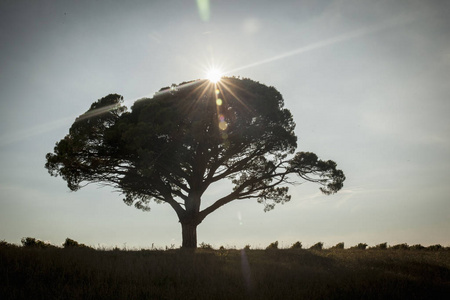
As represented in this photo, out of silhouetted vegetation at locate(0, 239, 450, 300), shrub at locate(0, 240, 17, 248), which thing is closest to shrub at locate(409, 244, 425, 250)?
silhouetted vegetation at locate(0, 239, 450, 300)

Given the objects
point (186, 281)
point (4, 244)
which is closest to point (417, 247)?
point (186, 281)

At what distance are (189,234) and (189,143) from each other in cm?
630

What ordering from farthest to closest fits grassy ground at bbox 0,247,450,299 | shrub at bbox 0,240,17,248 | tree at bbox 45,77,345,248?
tree at bbox 45,77,345,248 < shrub at bbox 0,240,17,248 < grassy ground at bbox 0,247,450,299

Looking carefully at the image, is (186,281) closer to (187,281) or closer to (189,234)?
(187,281)

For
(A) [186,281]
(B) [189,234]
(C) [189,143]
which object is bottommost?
(A) [186,281]

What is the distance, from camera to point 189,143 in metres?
19.7

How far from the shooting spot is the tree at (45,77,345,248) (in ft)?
63.1

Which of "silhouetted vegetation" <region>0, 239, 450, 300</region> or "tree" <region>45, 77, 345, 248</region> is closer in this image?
"silhouetted vegetation" <region>0, 239, 450, 300</region>

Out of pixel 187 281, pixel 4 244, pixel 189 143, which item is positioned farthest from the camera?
pixel 189 143

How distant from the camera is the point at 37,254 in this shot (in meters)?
10.1

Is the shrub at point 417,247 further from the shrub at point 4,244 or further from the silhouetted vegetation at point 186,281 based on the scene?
the shrub at point 4,244

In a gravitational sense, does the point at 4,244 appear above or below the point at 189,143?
below

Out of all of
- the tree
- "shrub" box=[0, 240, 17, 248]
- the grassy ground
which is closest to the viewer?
the grassy ground

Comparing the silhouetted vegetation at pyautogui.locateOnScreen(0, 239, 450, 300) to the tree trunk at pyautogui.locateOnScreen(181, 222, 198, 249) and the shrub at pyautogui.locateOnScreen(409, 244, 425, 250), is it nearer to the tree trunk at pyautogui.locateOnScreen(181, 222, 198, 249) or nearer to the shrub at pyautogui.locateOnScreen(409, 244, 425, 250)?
the tree trunk at pyautogui.locateOnScreen(181, 222, 198, 249)
